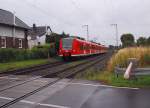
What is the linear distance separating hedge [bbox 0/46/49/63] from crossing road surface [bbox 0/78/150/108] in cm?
2096

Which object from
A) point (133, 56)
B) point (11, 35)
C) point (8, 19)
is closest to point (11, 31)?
point (11, 35)

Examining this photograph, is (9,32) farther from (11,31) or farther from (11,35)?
(11,35)

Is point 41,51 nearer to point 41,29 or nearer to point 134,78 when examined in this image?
point 134,78

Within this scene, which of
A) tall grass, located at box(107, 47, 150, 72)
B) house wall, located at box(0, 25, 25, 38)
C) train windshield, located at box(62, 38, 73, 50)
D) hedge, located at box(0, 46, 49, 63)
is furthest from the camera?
house wall, located at box(0, 25, 25, 38)

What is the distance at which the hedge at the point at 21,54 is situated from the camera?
109ft

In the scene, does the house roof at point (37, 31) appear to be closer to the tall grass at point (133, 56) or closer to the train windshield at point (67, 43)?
the train windshield at point (67, 43)

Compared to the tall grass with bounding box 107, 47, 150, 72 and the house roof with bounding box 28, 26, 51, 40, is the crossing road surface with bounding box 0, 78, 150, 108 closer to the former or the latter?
the tall grass with bounding box 107, 47, 150, 72

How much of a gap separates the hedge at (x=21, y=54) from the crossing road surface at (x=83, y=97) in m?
21.0

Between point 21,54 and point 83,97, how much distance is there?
2761 cm

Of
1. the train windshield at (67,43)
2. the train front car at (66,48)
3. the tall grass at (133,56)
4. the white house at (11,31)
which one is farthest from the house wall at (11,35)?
the tall grass at (133,56)

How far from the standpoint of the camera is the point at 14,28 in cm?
4422

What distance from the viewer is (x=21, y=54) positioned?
122 feet

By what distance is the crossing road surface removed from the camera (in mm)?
9125

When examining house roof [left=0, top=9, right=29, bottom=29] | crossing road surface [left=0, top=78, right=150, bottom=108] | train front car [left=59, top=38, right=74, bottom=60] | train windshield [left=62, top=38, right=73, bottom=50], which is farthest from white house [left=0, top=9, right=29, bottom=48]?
crossing road surface [left=0, top=78, right=150, bottom=108]
